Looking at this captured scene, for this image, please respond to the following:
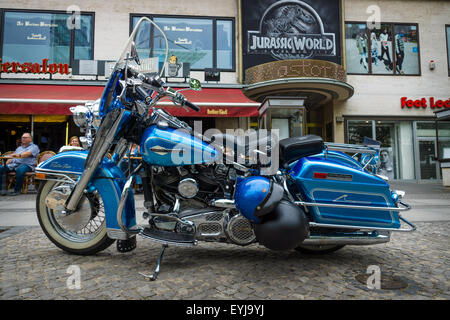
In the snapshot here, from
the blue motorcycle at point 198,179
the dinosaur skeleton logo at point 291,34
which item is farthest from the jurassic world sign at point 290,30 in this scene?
the blue motorcycle at point 198,179

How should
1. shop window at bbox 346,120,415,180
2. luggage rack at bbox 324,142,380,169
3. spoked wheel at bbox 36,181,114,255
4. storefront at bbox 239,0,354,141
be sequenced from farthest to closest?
shop window at bbox 346,120,415,180
storefront at bbox 239,0,354,141
spoked wheel at bbox 36,181,114,255
luggage rack at bbox 324,142,380,169

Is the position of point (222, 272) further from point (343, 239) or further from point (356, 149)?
point (356, 149)

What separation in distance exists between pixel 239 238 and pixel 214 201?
325mm

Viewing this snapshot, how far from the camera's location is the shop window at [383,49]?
11336 mm

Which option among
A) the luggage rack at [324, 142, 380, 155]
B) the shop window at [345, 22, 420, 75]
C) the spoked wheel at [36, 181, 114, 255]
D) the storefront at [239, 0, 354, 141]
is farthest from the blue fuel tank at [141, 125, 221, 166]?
the shop window at [345, 22, 420, 75]

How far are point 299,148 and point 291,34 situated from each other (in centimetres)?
1027

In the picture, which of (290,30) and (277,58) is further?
(290,30)

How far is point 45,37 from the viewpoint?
1028cm

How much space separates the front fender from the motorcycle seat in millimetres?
1217

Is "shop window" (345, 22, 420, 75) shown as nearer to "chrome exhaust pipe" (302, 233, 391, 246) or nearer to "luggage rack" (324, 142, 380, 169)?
"luggage rack" (324, 142, 380, 169)

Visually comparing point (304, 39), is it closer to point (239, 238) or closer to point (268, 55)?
point (268, 55)

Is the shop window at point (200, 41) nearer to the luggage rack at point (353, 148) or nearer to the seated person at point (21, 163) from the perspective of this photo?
the seated person at point (21, 163)

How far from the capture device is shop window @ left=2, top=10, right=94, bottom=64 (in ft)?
33.3

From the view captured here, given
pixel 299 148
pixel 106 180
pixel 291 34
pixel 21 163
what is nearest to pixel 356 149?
pixel 299 148
